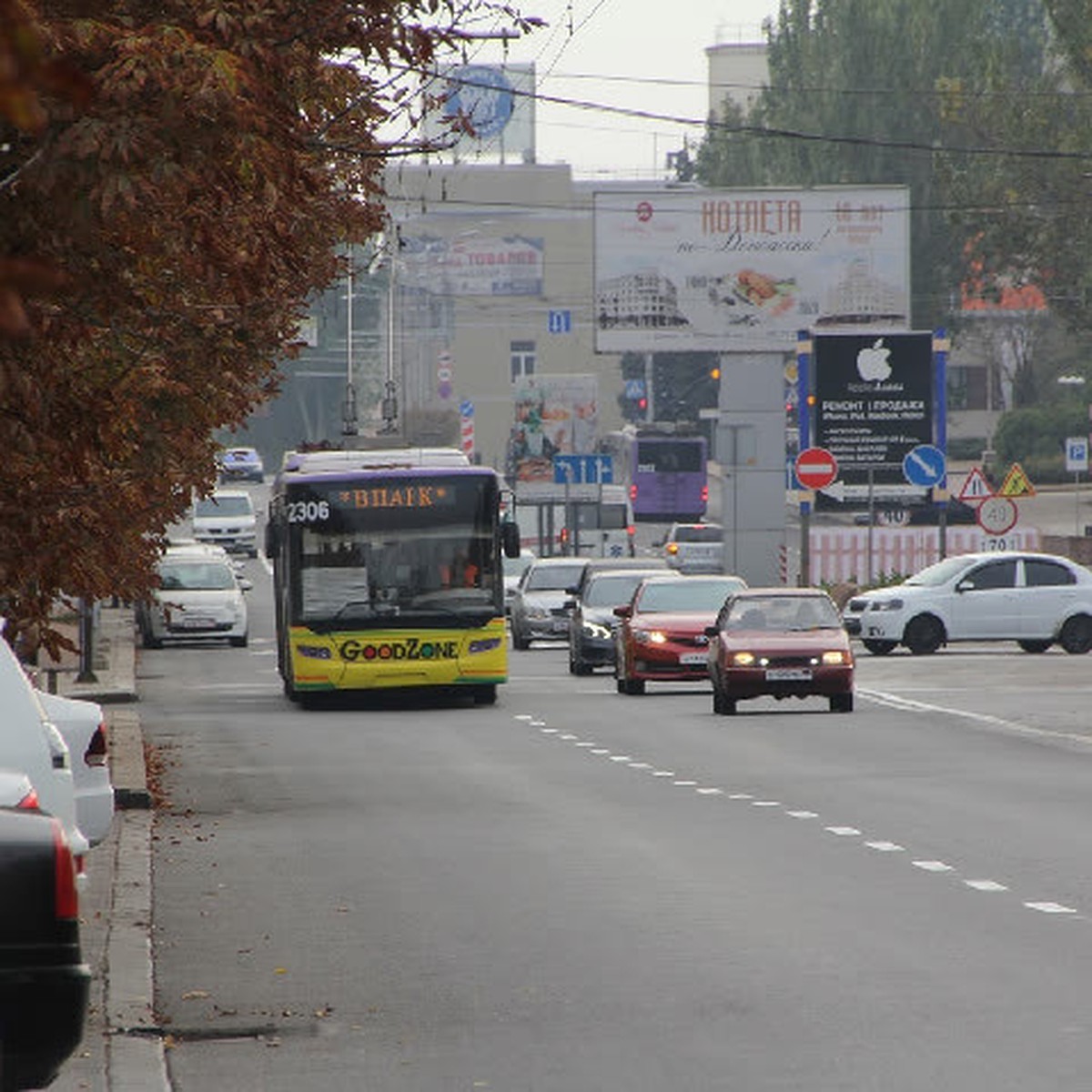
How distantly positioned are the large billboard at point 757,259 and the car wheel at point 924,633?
24.8m

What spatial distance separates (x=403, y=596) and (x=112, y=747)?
10.2 m

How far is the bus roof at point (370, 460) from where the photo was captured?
37.5 m

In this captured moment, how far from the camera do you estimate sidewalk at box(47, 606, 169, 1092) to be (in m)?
9.58

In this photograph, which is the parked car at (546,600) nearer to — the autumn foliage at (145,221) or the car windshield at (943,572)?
the car windshield at (943,572)

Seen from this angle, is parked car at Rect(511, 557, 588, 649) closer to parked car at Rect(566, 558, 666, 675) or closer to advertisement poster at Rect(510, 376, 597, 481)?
parked car at Rect(566, 558, 666, 675)

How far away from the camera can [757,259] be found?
74.4m

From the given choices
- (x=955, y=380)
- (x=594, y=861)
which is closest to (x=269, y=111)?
(x=594, y=861)

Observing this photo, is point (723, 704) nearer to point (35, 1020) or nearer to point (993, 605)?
point (993, 605)

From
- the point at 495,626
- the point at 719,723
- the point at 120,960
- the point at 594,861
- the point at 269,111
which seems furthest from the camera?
the point at 495,626

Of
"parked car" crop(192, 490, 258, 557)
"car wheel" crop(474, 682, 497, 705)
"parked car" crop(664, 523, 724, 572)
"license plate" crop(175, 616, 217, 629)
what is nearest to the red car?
"car wheel" crop(474, 682, 497, 705)

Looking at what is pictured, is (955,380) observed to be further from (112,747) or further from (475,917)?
(475,917)

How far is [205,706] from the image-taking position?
128ft

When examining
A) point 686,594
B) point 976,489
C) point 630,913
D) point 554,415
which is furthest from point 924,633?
point 554,415

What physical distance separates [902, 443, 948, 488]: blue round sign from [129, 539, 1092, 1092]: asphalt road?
2484 centimetres
